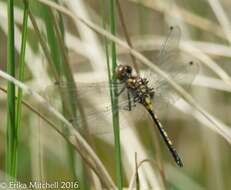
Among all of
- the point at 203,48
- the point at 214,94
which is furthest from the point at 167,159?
the point at 203,48

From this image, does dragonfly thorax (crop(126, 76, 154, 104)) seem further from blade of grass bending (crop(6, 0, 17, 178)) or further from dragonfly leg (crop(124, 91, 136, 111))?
blade of grass bending (crop(6, 0, 17, 178))

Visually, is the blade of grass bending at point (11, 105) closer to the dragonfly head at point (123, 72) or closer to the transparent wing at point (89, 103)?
the transparent wing at point (89, 103)

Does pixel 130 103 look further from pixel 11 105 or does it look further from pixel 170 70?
pixel 11 105

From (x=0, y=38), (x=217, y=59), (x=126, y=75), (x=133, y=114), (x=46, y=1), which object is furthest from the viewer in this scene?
(x=0, y=38)

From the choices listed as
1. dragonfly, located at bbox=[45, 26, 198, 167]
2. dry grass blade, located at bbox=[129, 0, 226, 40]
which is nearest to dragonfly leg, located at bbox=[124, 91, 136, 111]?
dragonfly, located at bbox=[45, 26, 198, 167]

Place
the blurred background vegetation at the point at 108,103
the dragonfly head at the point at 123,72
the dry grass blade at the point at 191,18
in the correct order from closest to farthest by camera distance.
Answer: the blurred background vegetation at the point at 108,103 → the dragonfly head at the point at 123,72 → the dry grass blade at the point at 191,18

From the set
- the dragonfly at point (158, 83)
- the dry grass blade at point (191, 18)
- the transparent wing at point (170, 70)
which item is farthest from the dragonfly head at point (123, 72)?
the dry grass blade at point (191, 18)

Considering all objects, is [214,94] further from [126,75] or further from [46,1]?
[46,1]
